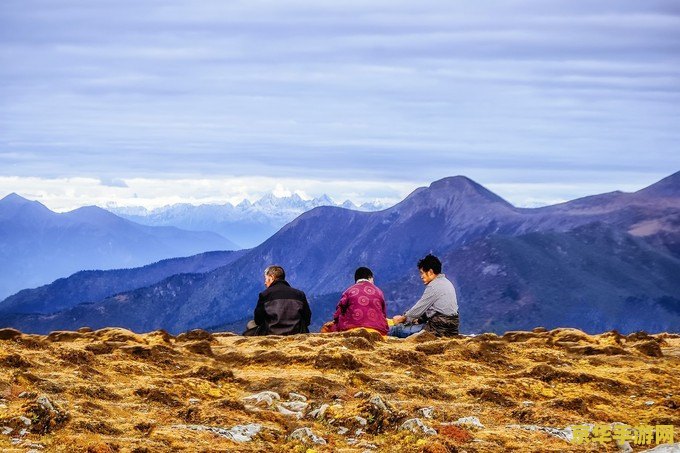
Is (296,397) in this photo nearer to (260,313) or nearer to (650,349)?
(260,313)

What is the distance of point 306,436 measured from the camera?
1545 centimetres

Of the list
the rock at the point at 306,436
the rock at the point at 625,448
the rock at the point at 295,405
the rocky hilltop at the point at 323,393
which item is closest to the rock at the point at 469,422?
the rocky hilltop at the point at 323,393

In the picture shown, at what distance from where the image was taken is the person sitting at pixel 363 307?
29891 mm

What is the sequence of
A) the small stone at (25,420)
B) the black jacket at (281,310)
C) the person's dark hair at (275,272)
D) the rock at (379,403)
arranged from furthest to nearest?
the person's dark hair at (275,272)
the black jacket at (281,310)
the rock at (379,403)
the small stone at (25,420)

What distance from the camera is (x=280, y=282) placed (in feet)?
97.9

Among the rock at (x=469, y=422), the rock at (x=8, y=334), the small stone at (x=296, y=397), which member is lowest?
the rock at (x=469, y=422)

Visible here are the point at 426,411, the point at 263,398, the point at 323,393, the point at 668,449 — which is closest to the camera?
the point at 668,449

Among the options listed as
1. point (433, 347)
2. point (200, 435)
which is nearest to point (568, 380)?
point (433, 347)

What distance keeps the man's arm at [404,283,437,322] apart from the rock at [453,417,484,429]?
12832 millimetres

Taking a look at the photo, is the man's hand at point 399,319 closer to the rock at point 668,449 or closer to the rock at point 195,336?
the rock at point 195,336

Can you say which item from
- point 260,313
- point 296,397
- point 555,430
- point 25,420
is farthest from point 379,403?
point 260,313

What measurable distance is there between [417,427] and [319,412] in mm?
2090

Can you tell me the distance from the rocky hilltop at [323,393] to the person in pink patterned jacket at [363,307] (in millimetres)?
1284

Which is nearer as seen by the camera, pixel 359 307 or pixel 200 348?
pixel 200 348
